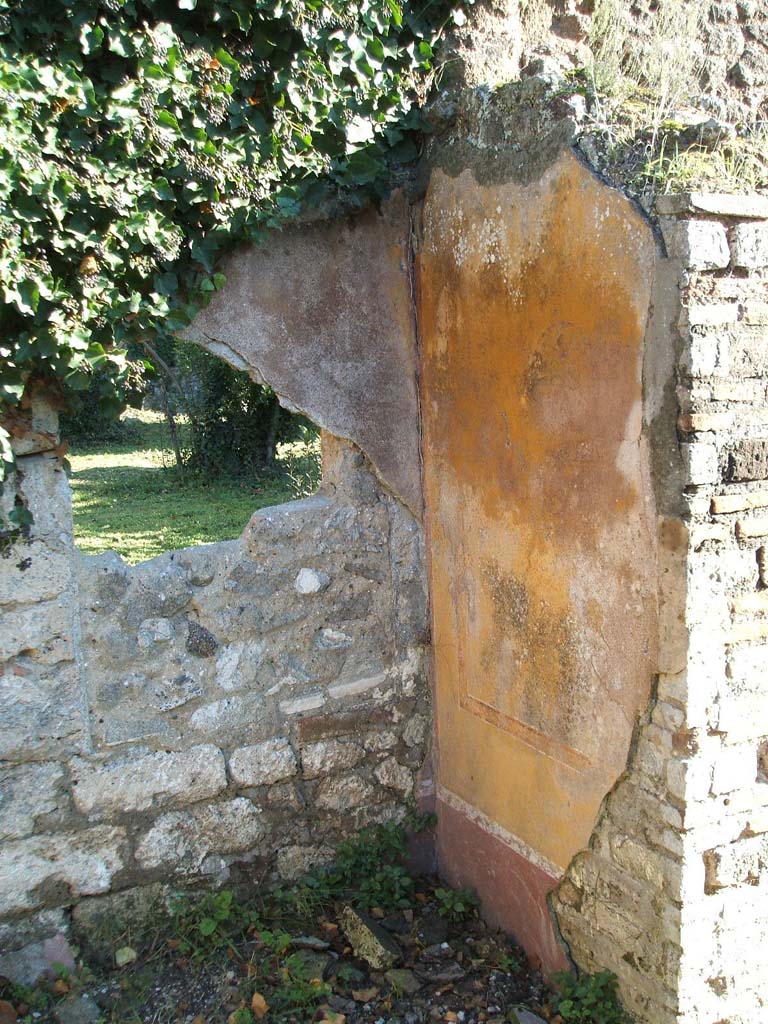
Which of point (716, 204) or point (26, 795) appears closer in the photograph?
point (716, 204)

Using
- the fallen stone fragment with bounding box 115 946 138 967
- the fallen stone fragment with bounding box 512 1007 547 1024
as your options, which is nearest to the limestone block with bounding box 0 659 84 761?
the fallen stone fragment with bounding box 115 946 138 967

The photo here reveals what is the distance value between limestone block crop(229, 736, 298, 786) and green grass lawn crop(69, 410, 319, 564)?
2832 mm

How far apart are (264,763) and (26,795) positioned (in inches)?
33.5

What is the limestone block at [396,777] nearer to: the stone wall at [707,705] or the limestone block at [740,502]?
the stone wall at [707,705]

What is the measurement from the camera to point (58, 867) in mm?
3125

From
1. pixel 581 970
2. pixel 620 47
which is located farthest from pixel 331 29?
pixel 581 970

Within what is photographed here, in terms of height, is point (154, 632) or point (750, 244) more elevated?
point (750, 244)

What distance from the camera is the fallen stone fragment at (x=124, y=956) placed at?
3205 millimetres

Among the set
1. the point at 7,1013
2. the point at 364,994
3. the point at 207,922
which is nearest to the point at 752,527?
the point at 364,994

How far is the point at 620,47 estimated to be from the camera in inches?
143

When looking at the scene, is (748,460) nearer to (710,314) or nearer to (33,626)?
(710,314)

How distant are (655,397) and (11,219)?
1899 mm

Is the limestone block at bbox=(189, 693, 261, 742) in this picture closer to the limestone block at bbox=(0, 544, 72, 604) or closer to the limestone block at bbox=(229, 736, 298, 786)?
the limestone block at bbox=(229, 736, 298, 786)

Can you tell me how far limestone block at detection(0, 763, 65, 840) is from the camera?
3031mm
